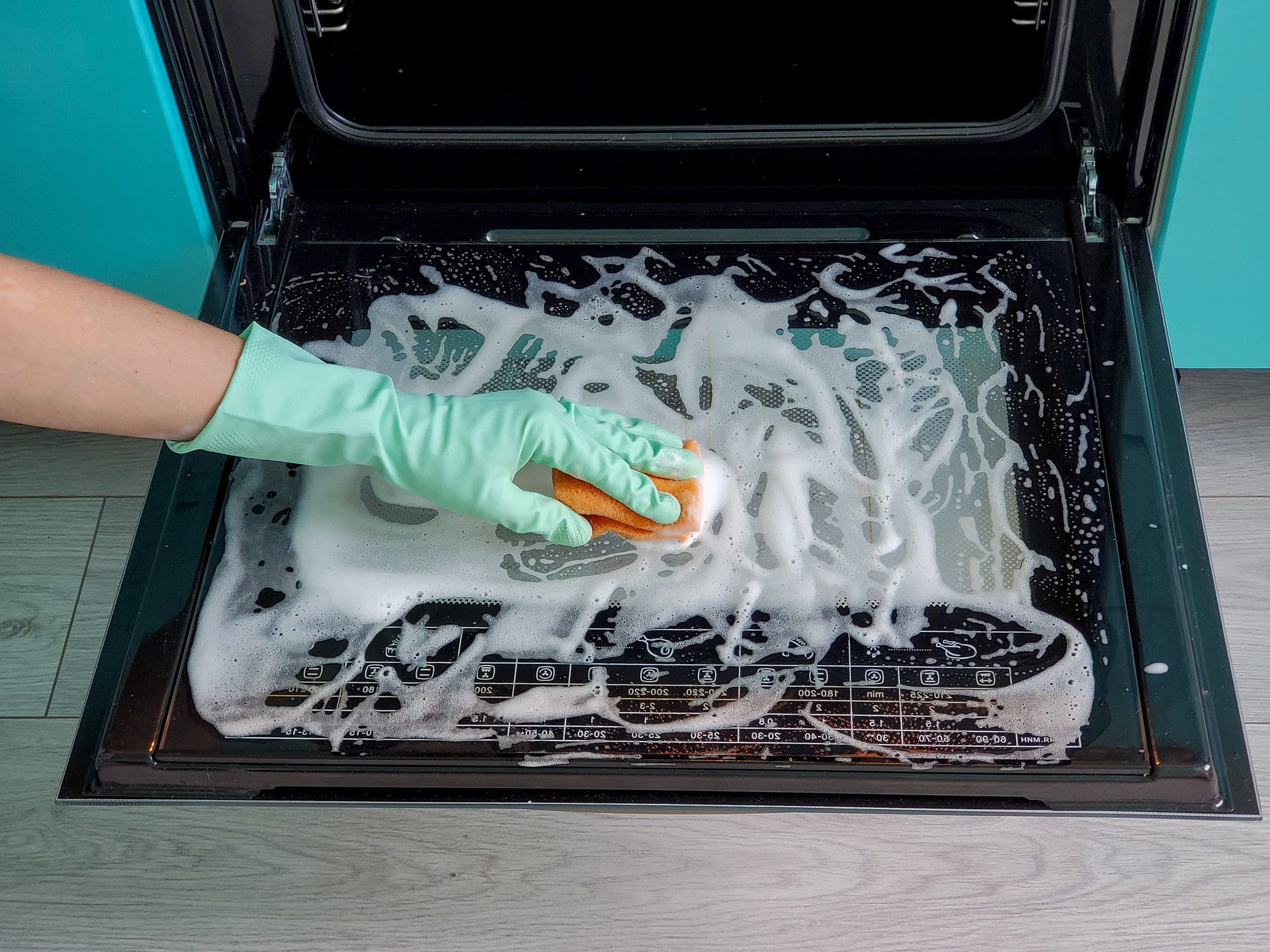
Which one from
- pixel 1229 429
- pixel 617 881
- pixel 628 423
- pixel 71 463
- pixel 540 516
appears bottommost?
pixel 617 881

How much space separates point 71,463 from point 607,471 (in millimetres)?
1054

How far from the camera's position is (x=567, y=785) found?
0.86 meters

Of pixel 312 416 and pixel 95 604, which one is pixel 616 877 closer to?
pixel 312 416

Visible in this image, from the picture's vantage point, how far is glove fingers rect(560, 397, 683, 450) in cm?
101

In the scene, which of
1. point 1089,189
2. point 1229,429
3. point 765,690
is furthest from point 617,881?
point 1229,429

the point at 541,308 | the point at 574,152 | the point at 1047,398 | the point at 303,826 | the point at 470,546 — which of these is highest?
the point at 574,152

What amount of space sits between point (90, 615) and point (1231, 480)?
5.26ft

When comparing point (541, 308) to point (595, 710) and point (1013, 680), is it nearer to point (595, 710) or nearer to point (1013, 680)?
point (595, 710)

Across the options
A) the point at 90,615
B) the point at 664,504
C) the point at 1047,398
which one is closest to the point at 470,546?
the point at 664,504

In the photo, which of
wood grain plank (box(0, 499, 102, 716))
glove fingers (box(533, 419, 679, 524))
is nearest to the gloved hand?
glove fingers (box(533, 419, 679, 524))

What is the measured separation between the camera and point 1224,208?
1.15 metres

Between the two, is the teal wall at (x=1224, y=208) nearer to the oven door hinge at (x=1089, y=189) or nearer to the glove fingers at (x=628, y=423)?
the oven door hinge at (x=1089, y=189)

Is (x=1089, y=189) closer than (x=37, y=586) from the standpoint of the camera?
Yes

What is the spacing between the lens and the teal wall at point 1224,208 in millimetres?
1010
